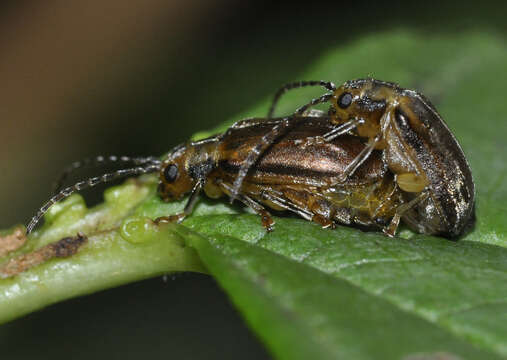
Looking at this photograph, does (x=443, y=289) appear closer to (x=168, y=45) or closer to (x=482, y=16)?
(x=482, y=16)

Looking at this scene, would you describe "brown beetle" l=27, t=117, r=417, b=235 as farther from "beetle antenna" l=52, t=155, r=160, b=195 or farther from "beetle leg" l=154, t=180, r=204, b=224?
"beetle antenna" l=52, t=155, r=160, b=195

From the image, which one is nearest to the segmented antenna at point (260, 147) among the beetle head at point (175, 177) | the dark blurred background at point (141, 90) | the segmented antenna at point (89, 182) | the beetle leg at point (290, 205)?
the beetle leg at point (290, 205)

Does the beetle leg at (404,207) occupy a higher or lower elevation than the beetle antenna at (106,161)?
lower

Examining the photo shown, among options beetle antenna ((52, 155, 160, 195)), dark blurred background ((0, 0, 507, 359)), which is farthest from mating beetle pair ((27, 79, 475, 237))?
dark blurred background ((0, 0, 507, 359))

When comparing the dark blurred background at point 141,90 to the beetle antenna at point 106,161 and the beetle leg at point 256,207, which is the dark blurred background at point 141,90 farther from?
the beetle leg at point 256,207

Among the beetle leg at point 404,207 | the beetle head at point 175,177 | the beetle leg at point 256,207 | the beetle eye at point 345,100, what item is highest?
the beetle eye at point 345,100

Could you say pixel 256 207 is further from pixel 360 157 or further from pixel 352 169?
pixel 360 157
